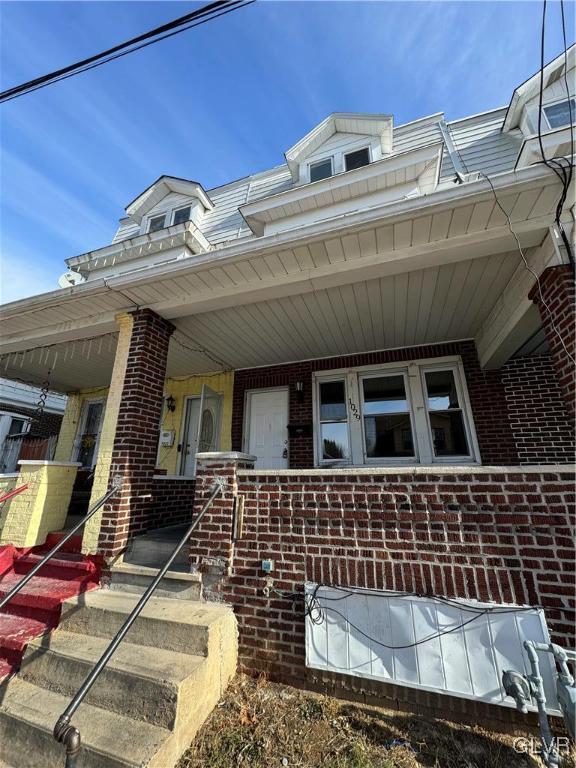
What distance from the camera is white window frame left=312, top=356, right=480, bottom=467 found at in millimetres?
4883

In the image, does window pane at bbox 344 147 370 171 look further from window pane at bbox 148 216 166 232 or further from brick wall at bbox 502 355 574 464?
brick wall at bbox 502 355 574 464

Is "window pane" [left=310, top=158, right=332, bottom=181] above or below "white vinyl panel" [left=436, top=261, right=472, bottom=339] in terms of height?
above

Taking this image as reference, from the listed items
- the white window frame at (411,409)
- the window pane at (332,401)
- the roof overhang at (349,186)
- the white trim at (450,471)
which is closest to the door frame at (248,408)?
the white window frame at (411,409)

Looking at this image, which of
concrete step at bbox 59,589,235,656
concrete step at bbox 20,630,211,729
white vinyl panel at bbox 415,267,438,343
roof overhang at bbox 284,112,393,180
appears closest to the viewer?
concrete step at bbox 20,630,211,729

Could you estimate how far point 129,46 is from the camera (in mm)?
3008

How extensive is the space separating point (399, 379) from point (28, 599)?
17.7 ft

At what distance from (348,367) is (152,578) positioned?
4.08 m

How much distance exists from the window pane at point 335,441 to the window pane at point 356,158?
16.2 ft

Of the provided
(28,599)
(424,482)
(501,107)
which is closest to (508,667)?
A: (424,482)

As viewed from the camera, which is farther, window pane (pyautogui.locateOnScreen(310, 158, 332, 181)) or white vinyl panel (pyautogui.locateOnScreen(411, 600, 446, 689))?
window pane (pyautogui.locateOnScreen(310, 158, 332, 181))

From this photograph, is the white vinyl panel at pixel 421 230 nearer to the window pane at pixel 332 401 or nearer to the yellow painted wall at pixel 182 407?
the window pane at pixel 332 401

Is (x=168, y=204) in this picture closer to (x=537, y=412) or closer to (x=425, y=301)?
(x=425, y=301)

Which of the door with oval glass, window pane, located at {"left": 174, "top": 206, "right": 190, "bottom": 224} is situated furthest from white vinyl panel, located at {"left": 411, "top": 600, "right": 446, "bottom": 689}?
window pane, located at {"left": 174, "top": 206, "right": 190, "bottom": 224}

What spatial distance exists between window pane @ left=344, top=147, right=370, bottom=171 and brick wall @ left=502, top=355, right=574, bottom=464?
4.59m
